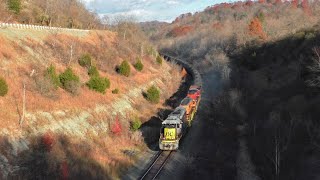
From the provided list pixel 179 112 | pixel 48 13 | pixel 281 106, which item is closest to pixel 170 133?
pixel 179 112

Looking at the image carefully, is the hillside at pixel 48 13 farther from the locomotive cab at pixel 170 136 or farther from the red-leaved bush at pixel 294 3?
→ the red-leaved bush at pixel 294 3

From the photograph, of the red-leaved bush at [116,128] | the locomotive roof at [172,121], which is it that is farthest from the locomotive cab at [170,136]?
the red-leaved bush at [116,128]

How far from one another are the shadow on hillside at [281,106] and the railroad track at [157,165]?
7.25m

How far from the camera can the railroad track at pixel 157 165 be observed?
2819cm

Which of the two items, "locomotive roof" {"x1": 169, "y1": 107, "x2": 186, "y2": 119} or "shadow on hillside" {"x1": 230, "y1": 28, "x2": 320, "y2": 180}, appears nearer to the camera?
"shadow on hillside" {"x1": 230, "y1": 28, "x2": 320, "y2": 180}

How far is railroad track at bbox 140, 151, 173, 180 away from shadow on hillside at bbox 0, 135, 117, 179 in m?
2.76

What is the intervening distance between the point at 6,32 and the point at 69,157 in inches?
678

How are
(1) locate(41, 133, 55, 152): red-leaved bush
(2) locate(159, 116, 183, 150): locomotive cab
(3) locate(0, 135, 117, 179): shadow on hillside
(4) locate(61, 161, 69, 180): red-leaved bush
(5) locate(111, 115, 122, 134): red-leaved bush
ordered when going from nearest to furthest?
(3) locate(0, 135, 117, 179): shadow on hillside, (4) locate(61, 161, 69, 180): red-leaved bush, (1) locate(41, 133, 55, 152): red-leaved bush, (2) locate(159, 116, 183, 150): locomotive cab, (5) locate(111, 115, 122, 134): red-leaved bush

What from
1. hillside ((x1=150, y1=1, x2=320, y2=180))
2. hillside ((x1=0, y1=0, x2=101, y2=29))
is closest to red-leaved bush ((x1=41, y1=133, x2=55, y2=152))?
hillside ((x1=150, y1=1, x2=320, y2=180))

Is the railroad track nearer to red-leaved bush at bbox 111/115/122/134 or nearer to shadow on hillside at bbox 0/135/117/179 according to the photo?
shadow on hillside at bbox 0/135/117/179

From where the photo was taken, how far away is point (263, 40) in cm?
6656

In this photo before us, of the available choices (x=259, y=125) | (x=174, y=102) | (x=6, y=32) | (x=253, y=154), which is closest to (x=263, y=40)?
(x=174, y=102)

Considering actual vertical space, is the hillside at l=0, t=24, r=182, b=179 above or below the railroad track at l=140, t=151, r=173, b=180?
above

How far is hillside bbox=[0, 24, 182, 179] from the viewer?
2609cm
